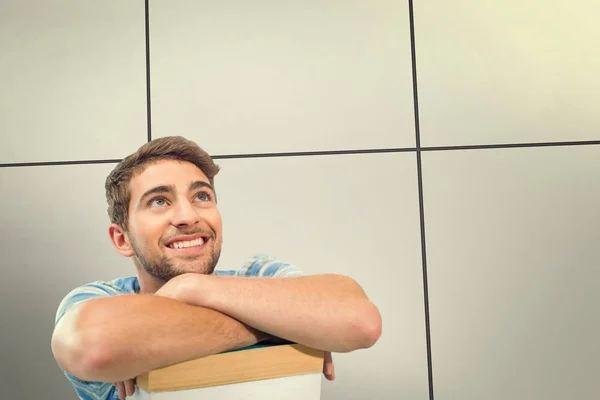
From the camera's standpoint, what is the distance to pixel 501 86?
7.84ft

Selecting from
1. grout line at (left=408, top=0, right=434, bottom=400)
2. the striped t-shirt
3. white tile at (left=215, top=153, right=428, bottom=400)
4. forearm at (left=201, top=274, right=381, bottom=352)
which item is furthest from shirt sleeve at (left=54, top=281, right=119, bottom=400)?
grout line at (left=408, top=0, right=434, bottom=400)

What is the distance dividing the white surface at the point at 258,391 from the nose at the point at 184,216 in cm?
40

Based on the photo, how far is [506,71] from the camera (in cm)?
240

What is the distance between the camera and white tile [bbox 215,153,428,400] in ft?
7.56

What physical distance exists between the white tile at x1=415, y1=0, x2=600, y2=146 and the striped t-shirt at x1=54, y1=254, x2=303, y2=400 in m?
0.91

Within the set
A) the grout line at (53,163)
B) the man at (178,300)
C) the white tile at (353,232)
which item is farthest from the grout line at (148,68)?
the man at (178,300)

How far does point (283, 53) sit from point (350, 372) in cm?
108

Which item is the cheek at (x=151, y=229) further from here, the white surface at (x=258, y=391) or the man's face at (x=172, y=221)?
the white surface at (x=258, y=391)

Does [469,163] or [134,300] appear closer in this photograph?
[134,300]

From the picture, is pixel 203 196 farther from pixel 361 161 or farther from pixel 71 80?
pixel 71 80

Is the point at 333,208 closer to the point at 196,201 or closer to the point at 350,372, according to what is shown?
the point at 350,372

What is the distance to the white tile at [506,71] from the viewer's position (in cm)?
237

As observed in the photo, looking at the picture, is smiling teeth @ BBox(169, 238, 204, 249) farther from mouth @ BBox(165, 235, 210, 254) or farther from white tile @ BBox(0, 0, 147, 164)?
white tile @ BBox(0, 0, 147, 164)

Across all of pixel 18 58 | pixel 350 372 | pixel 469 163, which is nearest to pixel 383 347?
pixel 350 372
